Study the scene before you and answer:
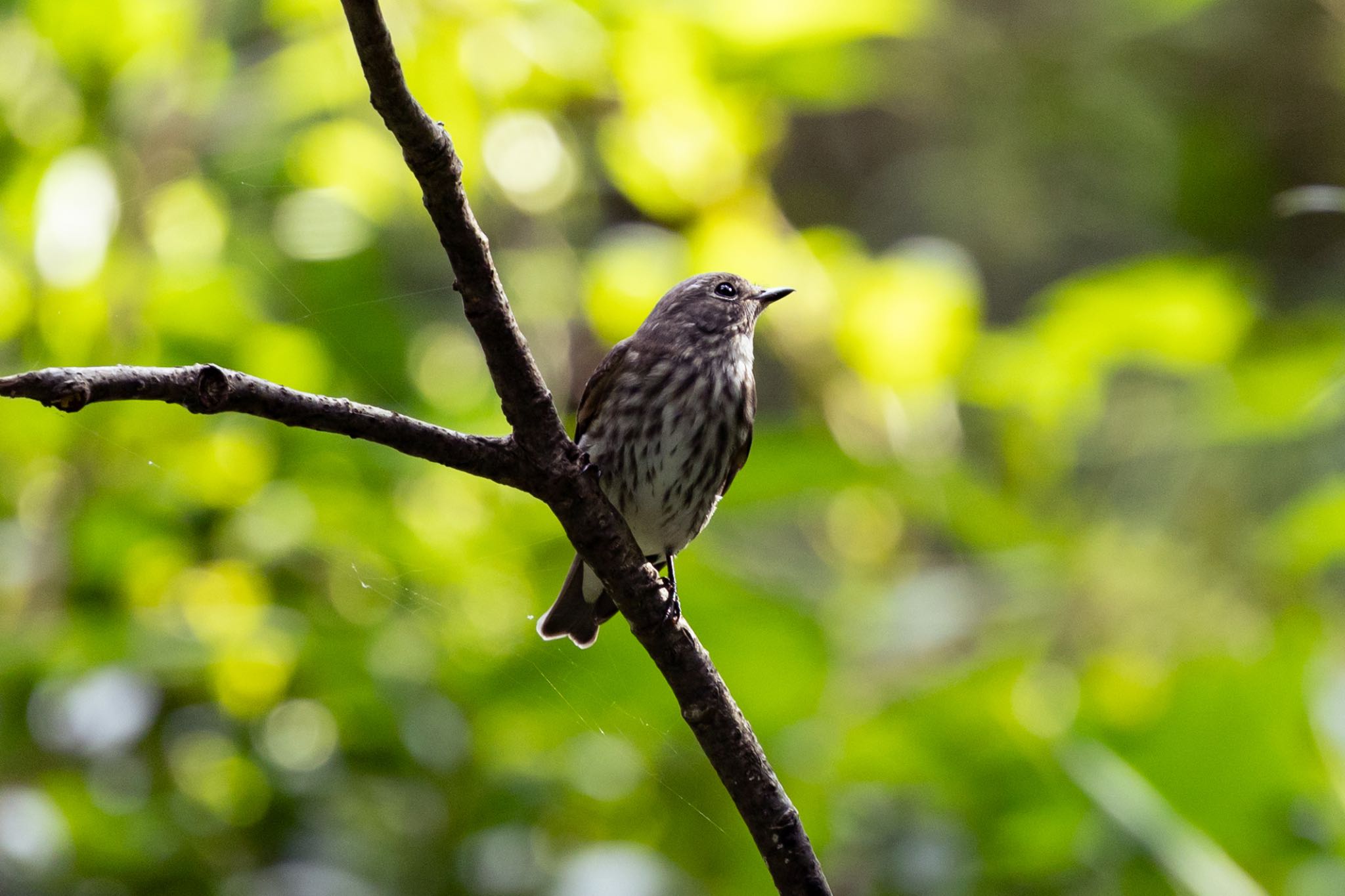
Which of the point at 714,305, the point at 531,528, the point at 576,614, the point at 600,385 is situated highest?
the point at 714,305

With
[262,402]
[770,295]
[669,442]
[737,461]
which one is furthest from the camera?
[770,295]

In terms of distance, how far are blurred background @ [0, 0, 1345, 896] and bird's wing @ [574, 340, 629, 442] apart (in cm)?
11

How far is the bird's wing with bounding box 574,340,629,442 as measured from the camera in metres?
3.15

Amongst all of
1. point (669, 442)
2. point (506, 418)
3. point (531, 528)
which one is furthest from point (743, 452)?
point (506, 418)

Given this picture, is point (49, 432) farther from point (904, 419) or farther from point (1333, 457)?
point (1333, 457)

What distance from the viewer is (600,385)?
3.17 metres

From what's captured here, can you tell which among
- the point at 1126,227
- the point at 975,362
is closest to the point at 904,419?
the point at 975,362

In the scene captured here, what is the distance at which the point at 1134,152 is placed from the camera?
6871mm

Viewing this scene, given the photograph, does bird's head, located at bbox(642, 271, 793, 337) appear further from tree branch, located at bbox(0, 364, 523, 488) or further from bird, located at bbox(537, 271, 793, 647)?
tree branch, located at bbox(0, 364, 523, 488)

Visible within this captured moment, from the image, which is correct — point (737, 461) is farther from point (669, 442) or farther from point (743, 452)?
point (669, 442)

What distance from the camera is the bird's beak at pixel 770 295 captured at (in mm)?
3269

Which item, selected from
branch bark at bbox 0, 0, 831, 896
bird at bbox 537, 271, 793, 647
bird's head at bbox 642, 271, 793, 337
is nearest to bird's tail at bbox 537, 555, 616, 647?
bird at bbox 537, 271, 793, 647

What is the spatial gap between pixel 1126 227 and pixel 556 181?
4025 millimetres

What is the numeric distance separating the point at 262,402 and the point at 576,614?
5.10ft
